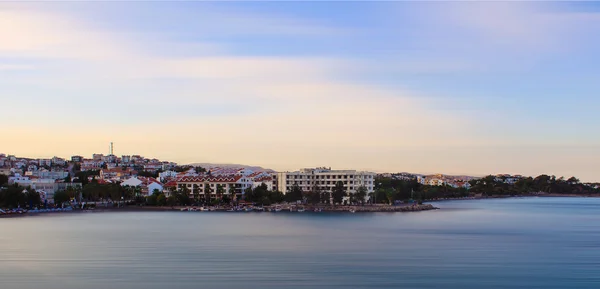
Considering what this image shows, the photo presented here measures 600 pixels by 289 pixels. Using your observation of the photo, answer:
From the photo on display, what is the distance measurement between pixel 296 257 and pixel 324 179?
3038cm

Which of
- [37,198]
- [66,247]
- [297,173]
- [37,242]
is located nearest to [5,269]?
[66,247]

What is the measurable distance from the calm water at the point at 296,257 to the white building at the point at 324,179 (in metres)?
19.0

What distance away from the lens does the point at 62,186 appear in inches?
2099

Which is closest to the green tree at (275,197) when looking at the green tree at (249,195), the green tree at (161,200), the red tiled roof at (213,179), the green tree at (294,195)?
the green tree at (294,195)

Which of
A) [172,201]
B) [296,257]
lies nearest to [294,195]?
[172,201]

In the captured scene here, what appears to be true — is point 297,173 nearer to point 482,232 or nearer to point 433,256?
point 482,232

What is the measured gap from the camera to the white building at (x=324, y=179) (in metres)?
46.3

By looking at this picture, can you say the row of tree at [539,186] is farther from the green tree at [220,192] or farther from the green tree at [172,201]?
the green tree at [172,201]

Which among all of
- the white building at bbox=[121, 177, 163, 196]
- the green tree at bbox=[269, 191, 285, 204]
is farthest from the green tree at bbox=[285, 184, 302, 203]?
the white building at bbox=[121, 177, 163, 196]

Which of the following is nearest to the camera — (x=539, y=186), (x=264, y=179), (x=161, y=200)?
(x=161, y=200)

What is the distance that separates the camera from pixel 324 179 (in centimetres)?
4744

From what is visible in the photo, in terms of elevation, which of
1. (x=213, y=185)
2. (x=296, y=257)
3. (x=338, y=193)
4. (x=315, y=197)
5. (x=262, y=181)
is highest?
(x=262, y=181)

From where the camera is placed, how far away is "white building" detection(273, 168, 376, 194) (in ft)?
152

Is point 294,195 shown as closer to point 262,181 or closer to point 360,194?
point 360,194
